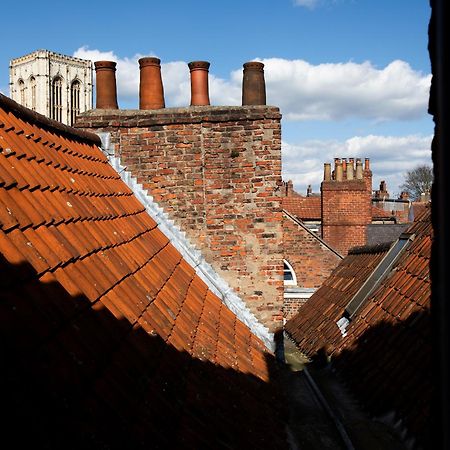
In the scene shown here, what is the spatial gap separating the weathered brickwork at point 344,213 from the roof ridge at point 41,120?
19578 millimetres

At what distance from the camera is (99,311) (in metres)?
3.30

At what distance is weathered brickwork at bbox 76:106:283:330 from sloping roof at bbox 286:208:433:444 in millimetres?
1205

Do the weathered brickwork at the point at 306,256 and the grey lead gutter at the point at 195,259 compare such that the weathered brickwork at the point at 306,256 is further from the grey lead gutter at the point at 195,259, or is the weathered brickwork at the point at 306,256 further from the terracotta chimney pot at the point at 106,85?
the grey lead gutter at the point at 195,259

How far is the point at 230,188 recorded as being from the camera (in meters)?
6.77

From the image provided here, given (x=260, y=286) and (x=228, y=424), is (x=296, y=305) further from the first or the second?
(x=228, y=424)

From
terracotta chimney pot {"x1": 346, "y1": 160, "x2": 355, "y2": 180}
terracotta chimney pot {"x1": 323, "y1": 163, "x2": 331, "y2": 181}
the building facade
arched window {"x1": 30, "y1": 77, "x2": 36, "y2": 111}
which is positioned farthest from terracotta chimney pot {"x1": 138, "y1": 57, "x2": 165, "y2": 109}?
arched window {"x1": 30, "y1": 77, "x2": 36, "y2": 111}

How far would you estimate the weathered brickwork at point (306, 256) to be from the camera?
21.6 metres

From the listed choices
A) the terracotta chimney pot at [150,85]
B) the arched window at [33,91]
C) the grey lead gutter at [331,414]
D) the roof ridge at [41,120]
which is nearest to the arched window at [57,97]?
the arched window at [33,91]

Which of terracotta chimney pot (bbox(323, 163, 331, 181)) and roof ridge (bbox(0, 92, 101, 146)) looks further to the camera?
terracotta chimney pot (bbox(323, 163, 331, 181))

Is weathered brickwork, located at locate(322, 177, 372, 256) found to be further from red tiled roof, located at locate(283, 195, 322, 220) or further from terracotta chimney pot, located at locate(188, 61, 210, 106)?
terracotta chimney pot, located at locate(188, 61, 210, 106)

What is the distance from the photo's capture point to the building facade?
91250mm

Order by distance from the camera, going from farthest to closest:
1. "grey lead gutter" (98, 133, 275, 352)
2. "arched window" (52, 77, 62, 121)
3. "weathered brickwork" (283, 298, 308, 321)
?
"arched window" (52, 77, 62, 121)
"weathered brickwork" (283, 298, 308, 321)
"grey lead gutter" (98, 133, 275, 352)

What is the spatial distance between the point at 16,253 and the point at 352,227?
75.9 ft

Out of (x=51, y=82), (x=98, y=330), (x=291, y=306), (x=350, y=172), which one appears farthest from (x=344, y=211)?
(x=51, y=82)
